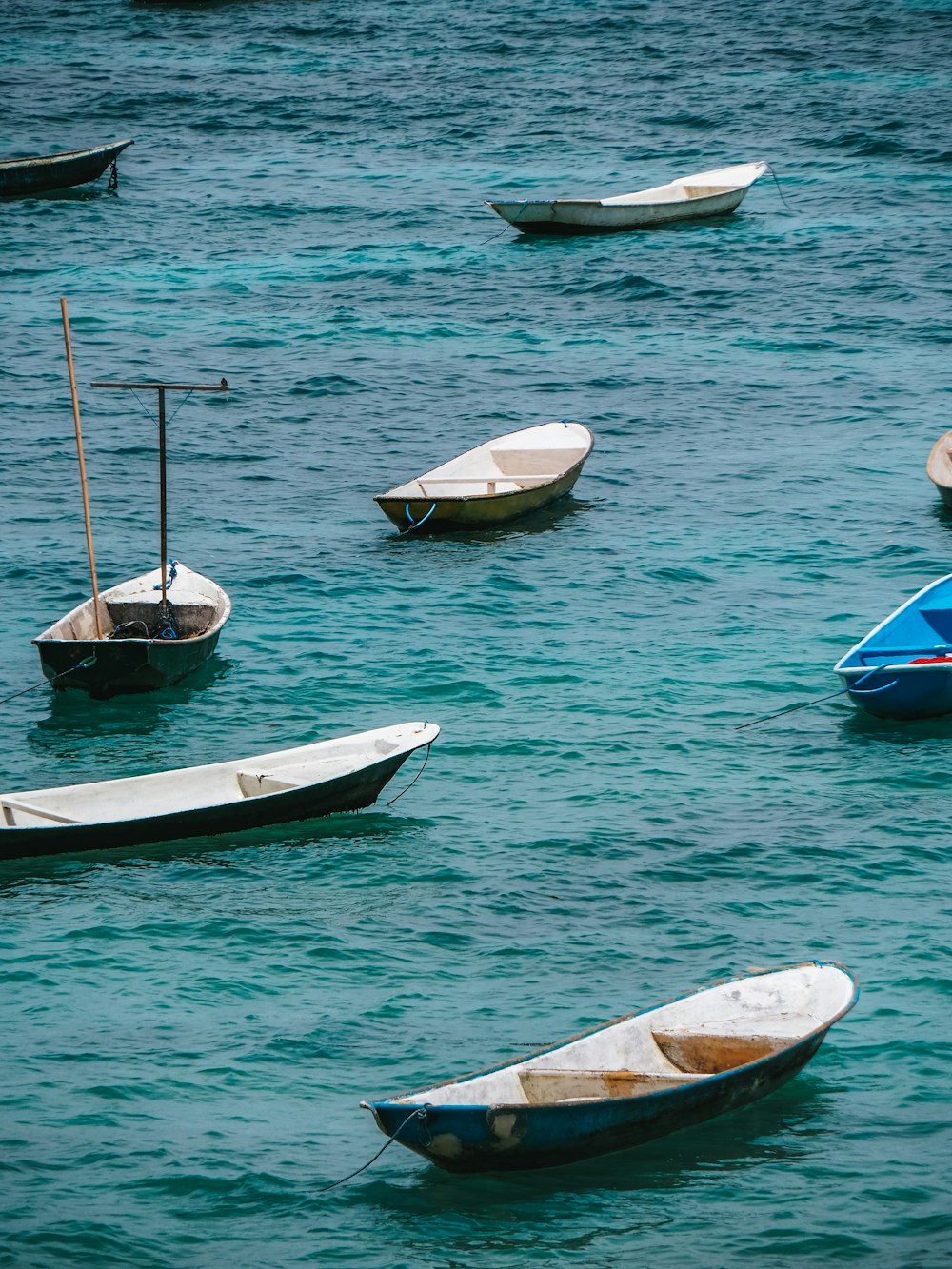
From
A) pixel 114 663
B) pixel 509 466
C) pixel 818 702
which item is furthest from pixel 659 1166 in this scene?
pixel 509 466

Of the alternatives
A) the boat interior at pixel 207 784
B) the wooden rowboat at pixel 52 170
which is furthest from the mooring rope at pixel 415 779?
the wooden rowboat at pixel 52 170

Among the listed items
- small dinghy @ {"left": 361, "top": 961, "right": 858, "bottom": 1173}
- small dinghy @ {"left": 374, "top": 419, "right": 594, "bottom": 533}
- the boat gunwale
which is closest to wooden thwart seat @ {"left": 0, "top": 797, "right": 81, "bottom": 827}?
the boat gunwale

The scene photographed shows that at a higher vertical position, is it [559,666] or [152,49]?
[152,49]

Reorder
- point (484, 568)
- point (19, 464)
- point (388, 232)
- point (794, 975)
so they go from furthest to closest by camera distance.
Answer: point (388, 232) < point (19, 464) < point (484, 568) < point (794, 975)

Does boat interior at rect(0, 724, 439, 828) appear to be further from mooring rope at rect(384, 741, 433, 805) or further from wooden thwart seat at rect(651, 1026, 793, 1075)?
wooden thwart seat at rect(651, 1026, 793, 1075)

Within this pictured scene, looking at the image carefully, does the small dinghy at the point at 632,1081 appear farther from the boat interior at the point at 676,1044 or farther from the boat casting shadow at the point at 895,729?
the boat casting shadow at the point at 895,729

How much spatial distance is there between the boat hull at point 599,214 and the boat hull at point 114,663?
26.3m

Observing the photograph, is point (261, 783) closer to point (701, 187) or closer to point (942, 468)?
point (942, 468)

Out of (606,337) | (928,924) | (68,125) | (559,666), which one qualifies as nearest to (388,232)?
(606,337)

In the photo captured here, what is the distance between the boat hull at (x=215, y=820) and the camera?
1816cm

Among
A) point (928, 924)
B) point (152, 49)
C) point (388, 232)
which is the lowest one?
point (928, 924)

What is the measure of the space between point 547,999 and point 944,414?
21.7 metres

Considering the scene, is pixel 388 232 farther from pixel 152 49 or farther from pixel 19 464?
pixel 152 49

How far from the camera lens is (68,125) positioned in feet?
192
